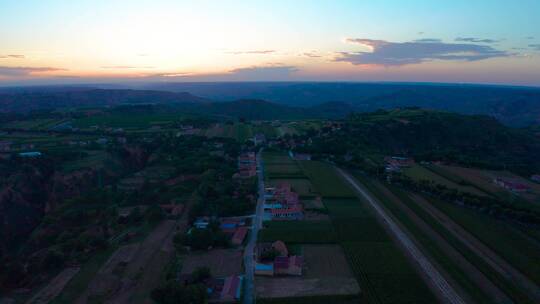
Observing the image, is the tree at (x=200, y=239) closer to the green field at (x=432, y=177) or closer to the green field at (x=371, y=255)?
the green field at (x=371, y=255)

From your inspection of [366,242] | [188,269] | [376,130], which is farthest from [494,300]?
[376,130]

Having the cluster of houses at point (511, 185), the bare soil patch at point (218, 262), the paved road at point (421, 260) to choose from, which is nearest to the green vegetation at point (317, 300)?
the bare soil patch at point (218, 262)

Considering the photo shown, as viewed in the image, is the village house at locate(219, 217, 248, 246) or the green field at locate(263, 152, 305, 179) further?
the green field at locate(263, 152, 305, 179)

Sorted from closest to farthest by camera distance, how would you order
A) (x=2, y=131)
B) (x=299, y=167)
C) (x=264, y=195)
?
(x=264, y=195), (x=299, y=167), (x=2, y=131)

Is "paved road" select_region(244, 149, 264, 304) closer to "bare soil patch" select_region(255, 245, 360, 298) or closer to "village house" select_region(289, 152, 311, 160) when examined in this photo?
"bare soil patch" select_region(255, 245, 360, 298)

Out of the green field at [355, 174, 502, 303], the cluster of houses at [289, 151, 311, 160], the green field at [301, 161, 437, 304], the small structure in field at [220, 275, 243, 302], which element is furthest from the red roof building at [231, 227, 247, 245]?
the cluster of houses at [289, 151, 311, 160]

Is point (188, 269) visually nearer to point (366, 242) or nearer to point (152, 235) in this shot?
point (152, 235)

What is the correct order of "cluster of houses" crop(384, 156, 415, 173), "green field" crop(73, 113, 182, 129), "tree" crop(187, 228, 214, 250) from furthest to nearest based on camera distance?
"green field" crop(73, 113, 182, 129) < "cluster of houses" crop(384, 156, 415, 173) < "tree" crop(187, 228, 214, 250)
